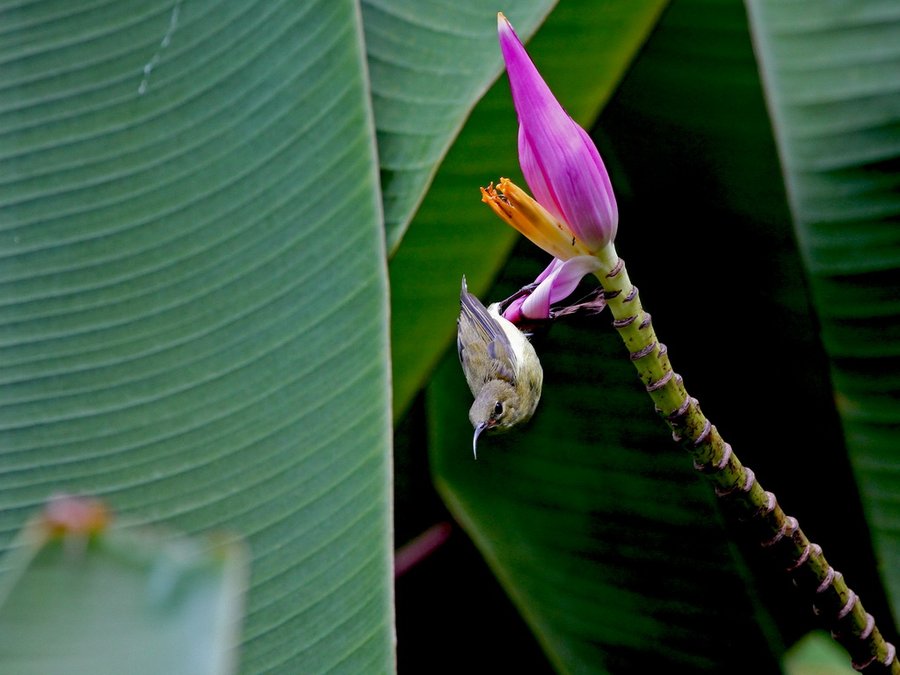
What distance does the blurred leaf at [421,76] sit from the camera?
58cm

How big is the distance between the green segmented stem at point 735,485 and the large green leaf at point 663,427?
270 millimetres

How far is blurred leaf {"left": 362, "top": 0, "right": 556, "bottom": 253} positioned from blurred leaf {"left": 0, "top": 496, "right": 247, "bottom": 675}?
42cm

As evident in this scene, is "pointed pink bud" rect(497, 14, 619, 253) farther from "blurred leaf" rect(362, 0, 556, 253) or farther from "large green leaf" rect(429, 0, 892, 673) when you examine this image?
"large green leaf" rect(429, 0, 892, 673)

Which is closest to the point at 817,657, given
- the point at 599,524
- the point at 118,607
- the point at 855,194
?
the point at 599,524

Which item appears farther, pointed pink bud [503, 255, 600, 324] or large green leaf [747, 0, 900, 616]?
large green leaf [747, 0, 900, 616]

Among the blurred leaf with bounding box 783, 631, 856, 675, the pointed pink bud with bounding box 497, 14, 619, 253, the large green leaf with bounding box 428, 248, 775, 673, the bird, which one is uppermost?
the pointed pink bud with bounding box 497, 14, 619, 253

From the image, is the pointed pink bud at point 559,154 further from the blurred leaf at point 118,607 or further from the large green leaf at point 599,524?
the large green leaf at point 599,524

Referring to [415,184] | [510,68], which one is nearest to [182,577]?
[510,68]

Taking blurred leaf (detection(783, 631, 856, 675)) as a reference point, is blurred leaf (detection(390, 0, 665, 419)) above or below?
above

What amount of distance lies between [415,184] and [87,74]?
23cm

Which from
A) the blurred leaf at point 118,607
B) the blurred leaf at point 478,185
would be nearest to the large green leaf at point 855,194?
the blurred leaf at point 478,185

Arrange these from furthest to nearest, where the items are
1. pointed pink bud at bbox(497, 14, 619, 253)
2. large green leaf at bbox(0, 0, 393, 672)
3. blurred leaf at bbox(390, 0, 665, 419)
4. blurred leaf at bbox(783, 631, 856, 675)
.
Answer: blurred leaf at bbox(783, 631, 856, 675) < blurred leaf at bbox(390, 0, 665, 419) < large green leaf at bbox(0, 0, 393, 672) < pointed pink bud at bbox(497, 14, 619, 253)

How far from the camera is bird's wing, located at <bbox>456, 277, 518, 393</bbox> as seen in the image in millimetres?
619

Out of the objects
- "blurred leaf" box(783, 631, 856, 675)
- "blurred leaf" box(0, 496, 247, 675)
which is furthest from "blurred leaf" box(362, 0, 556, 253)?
"blurred leaf" box(783, 631, 856, 675)
